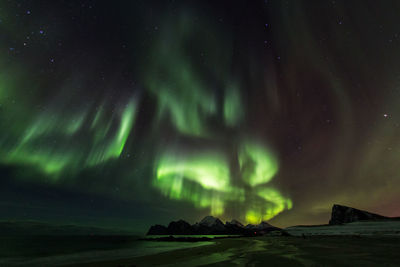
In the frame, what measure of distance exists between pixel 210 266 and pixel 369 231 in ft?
187

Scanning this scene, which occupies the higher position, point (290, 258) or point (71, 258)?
point (290, 258)

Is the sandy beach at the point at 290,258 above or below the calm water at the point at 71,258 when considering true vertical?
above

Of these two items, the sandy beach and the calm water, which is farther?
the calm water

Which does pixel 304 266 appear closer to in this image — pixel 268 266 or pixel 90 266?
pixel 268 266

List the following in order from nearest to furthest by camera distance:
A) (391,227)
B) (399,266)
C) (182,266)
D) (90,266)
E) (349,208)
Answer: (399,266) → (182,266) → (90,266) → (391,227) → (349,208)

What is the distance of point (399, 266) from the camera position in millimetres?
10273

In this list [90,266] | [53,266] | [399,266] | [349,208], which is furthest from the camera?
[349,208]

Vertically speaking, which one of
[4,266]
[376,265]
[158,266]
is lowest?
[4,266]

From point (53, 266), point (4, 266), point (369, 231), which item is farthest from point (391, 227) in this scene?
point (4, 266)

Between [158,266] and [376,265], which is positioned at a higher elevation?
[376,265]

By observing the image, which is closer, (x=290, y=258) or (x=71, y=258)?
(x=290, y=258)

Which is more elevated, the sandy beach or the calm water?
the sandy beach

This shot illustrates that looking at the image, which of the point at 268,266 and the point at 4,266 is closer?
the point at 268,266

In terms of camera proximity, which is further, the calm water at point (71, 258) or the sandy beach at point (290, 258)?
the calm water at point (71, 258)
